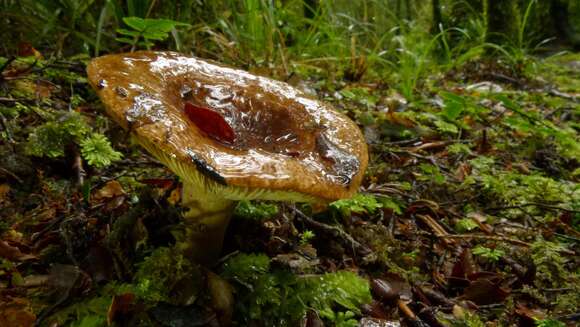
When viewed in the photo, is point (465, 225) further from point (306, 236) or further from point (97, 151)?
point (97, 151)

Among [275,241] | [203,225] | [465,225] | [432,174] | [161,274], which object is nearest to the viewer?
[161,274]

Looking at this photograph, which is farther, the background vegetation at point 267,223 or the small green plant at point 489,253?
the small green plant at point 489,253

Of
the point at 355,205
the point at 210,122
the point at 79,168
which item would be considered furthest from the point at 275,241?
the point at 79,168

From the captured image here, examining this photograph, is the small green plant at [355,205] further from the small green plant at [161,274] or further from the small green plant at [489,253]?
the small green plant at [161,274]

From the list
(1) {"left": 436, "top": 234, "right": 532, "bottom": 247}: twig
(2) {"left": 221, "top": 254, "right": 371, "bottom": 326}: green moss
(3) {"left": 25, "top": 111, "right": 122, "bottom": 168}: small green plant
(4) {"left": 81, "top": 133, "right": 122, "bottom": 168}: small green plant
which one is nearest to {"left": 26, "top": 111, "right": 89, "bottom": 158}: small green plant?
(3) {"left": 25, "top": 111, "right": 122, "bottom": 168}: small green plant

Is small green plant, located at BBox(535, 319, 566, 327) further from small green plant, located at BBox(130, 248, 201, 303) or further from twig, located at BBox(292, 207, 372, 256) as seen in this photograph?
small green plant, located at BBox(130, 248, 201, 303)

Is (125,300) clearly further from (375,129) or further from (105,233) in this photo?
(375,129)

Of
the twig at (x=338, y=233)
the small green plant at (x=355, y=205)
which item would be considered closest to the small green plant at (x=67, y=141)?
the twig at (x=338, y=233)
